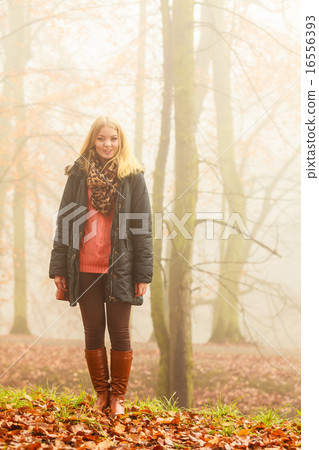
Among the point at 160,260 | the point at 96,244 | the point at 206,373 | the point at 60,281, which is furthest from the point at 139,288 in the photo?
the point at 206,373

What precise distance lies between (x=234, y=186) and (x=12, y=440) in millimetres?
4558

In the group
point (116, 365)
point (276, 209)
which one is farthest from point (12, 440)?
point (276, 209)

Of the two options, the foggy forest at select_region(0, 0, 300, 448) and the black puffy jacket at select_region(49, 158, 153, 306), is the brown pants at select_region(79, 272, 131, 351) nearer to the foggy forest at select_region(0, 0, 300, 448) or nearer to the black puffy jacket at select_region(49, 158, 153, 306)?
the black puffy jacket at select_region(49, 158, 153, 306)

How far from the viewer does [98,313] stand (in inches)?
126

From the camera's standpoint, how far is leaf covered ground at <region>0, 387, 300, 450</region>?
2705 millimetres

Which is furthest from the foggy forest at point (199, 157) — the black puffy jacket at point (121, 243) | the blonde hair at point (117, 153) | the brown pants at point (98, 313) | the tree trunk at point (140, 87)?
the brown pants at point (98, 313)

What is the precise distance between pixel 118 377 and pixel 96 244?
937 mm

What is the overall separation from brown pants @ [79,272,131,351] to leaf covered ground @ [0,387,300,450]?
50cm

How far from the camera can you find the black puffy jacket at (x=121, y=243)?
310 cm

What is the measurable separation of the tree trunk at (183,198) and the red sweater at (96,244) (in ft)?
5.86

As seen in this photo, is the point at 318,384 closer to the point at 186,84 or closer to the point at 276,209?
the point at 186,84

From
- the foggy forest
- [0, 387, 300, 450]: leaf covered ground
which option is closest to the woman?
[0, 387, 300, 450]: leaf covered ground

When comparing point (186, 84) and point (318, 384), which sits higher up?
point (186, 84)

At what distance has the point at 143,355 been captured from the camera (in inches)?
245
